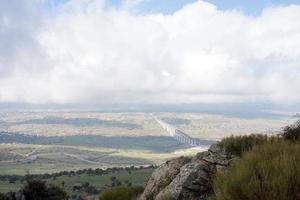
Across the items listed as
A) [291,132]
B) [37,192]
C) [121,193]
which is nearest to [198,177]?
[291,132]

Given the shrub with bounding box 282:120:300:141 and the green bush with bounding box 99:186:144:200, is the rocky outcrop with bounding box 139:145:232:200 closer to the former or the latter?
the shrub with bounding box 282:120:300:141

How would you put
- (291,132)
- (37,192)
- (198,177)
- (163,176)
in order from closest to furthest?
(198,177), (291,132), (163,176), (37,192)

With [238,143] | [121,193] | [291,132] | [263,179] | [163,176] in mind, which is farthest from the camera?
[121,193]

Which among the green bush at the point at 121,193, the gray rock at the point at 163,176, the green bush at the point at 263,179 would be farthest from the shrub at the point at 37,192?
the green bush at the point at 263,179

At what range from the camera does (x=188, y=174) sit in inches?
844

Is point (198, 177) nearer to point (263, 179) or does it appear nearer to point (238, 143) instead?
point (238, 143)

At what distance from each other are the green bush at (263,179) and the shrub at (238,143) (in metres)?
6.68

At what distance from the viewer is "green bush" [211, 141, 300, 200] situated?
513 inches

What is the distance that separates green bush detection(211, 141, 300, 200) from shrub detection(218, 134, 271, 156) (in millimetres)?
6678

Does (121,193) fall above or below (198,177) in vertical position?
below

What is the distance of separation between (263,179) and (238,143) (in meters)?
9.28

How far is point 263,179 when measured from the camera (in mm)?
13625

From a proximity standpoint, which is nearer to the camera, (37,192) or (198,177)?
(198,177)

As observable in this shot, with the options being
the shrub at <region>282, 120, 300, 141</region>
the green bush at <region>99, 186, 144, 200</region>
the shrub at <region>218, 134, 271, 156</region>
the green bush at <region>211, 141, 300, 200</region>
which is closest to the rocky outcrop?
the shrub at <region>218, 134, 271, 156</region>
